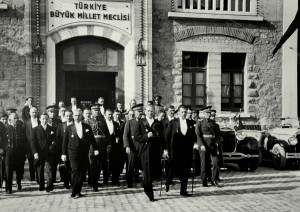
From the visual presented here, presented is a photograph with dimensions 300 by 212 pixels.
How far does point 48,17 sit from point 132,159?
21.6 feet

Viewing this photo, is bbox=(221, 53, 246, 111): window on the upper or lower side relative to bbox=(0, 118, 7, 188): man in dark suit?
upper

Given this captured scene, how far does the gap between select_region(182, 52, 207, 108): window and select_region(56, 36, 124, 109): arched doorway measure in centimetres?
229

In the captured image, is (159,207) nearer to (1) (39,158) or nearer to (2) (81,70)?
(1) (39,158)

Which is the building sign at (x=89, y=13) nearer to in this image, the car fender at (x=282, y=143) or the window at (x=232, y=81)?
the window at (x=232, y=81)

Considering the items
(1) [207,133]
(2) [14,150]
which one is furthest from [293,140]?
(2) [14,150]

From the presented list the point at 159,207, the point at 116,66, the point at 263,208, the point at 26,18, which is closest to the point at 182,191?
the point at 159,207

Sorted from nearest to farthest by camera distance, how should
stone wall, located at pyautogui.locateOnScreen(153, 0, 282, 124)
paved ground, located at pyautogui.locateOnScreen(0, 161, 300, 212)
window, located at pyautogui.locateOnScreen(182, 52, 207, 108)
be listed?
paved ground, located at pyautogui.locateOnScreen(0, 161, 300, 212) < stone wall, located at pyautogui.locateOnScreen(153, 0, 282, 124) < window, located at pyautogui.locateOnScreen(182, 52, 207, 108)

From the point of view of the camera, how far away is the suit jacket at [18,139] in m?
9.20

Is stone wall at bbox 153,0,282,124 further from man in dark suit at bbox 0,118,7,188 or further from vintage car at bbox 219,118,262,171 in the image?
man in dark suit at bbox 0,118,7,188

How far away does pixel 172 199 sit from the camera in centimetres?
819

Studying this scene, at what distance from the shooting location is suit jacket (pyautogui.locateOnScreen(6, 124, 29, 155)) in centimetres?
920

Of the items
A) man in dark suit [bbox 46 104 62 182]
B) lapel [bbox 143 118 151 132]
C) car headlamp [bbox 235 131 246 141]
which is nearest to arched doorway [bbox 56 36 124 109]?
man in dark suit [bbox 46 104 62 182]

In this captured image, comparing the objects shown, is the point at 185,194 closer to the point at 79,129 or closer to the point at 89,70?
the point at 79,129

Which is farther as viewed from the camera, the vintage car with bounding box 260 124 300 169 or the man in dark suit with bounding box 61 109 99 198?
the vintage car with bounding box 260 124 300 169
